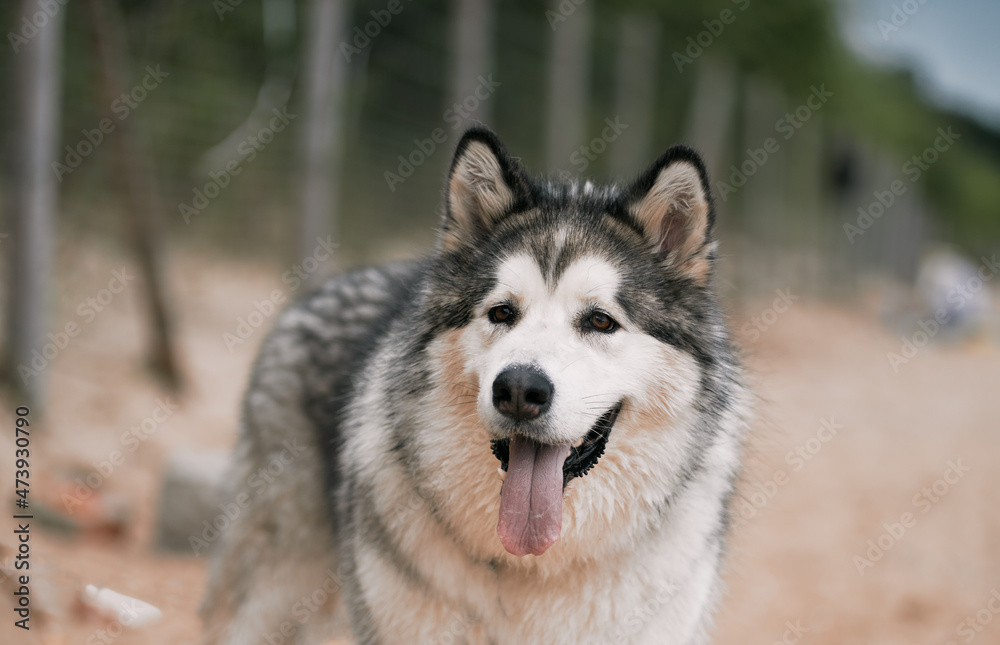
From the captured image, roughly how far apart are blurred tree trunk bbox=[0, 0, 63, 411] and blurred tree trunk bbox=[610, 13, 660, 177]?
7.14m

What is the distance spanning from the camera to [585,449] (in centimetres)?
242

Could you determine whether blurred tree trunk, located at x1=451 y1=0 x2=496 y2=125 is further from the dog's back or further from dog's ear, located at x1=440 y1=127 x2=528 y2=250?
dog's ear, located at x1=440 y1=127 x2=528 y2=250

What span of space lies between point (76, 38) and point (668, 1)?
1389 cm

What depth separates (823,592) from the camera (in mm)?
5062

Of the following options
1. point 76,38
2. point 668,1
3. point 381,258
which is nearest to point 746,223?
point 668,1

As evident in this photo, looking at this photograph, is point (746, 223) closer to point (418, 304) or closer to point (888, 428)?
point (888, 428)

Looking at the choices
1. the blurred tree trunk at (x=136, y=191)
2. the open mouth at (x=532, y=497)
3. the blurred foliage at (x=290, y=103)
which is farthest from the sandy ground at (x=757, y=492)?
the open mouth at (x=532, y=497)

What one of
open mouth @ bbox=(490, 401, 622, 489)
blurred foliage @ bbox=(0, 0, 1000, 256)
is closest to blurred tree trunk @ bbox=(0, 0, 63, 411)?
blurred foliage @ bbox=(0, 0, 1000, 256)

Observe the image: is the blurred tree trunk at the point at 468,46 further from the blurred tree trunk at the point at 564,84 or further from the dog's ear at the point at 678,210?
the dog's ear at the point at 678,210

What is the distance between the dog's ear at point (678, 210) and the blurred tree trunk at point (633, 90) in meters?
7.94

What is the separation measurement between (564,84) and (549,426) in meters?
7.61

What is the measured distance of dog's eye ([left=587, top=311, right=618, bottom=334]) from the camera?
2.45 metres

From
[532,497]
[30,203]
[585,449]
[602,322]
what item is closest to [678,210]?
[602,322]

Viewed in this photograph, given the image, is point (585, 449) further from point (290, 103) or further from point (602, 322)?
point (290, 103)
